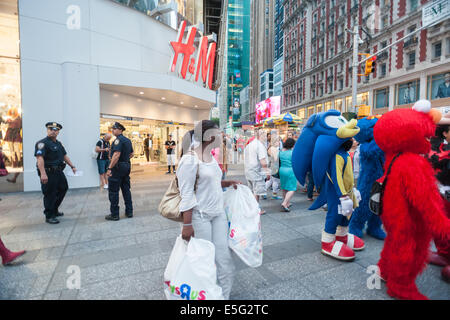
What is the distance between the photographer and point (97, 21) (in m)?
8.38

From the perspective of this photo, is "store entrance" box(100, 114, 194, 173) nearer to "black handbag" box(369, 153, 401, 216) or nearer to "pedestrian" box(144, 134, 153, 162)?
"pedestrian" box(144, 134, 153, 162)

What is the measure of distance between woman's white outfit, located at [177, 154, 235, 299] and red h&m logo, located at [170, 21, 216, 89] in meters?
9.83

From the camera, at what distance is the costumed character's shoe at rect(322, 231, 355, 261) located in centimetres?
307

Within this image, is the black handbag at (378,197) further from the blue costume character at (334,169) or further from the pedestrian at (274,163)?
the pedestrian at (274,163)

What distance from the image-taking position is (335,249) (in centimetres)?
312

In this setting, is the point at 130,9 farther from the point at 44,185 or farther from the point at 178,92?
the point at 44,185

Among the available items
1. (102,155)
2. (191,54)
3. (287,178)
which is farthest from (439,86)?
(102,155)

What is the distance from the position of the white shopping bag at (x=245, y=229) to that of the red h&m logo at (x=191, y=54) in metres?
9.86

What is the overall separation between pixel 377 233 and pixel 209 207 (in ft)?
10.5

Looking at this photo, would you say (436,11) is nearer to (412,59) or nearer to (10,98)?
(10,98)

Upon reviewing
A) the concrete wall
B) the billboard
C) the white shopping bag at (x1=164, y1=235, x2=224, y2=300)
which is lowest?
the white shopping bag at (x1=164, y1=235, x2=224, y2=300)

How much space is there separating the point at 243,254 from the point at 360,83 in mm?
33722

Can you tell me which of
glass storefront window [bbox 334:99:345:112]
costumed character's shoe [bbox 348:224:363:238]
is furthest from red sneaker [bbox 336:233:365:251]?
glass storefront window [bbox 334:99:345:112]

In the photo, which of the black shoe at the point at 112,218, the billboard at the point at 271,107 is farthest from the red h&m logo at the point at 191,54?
the billboard at the point at 271,107
